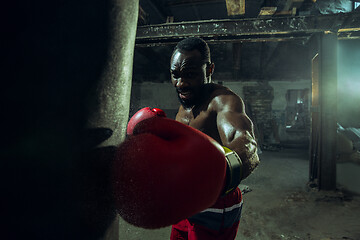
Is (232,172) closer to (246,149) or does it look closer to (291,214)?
(246,149)

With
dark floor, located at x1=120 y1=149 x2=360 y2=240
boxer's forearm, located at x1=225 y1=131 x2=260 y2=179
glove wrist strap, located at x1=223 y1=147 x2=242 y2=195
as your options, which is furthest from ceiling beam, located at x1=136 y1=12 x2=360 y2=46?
glove wrist strap, located at x1=223 y1=147 x2=242 y2=195

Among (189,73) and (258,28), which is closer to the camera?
(189,73)

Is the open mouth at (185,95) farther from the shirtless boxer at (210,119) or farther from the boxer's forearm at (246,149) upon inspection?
the boxer's forearm at (246,149)

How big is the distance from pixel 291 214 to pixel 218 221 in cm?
229

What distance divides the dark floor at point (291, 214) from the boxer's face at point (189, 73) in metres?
1.92

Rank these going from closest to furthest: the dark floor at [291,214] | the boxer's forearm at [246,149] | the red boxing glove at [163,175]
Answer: the red boxing glove at [163,175] < the boxer's forearm at [246,149] < the dark floor at [291,214]

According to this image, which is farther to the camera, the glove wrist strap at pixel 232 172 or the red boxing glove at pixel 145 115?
the red boxing glove at pixel 145 115

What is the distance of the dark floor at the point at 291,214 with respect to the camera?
8.14 ft

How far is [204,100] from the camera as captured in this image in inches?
60.1

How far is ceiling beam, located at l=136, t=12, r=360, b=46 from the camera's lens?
3.34 meters

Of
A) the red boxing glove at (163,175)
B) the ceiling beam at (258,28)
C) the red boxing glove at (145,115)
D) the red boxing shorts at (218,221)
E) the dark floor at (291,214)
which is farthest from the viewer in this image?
the ceiling beam at (258,28)

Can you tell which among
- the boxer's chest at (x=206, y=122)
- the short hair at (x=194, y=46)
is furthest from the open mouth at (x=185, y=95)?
the short hair at (x=194, y=46)

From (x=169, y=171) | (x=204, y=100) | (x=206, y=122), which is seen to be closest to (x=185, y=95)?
(x=204, y=100)

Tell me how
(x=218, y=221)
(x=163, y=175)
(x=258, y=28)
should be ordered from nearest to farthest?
1. (x=163, y=175)
2. (x=218, y=221)
3. (x=258, y=28)
